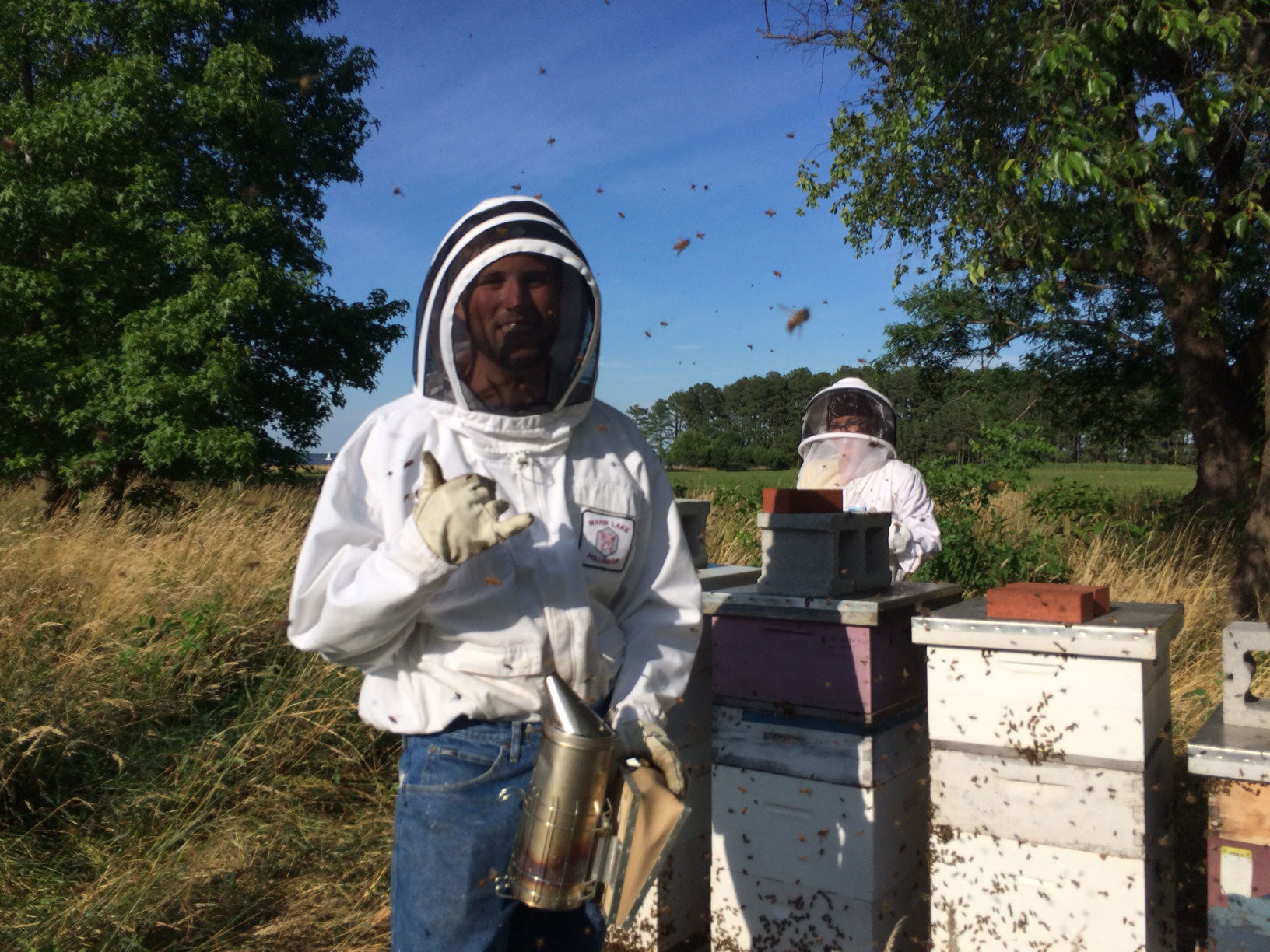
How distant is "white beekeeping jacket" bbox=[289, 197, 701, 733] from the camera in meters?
1.63

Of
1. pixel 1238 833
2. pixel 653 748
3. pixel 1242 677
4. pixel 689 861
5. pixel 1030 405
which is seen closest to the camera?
pixel 653 748

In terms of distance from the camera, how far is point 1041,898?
2.62 m

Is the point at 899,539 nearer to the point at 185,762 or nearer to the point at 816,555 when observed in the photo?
the point at 816,555

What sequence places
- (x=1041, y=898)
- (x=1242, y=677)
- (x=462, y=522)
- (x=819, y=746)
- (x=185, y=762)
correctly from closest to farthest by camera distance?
(x=462, y=522), (x=1242, y=677), (x=1041, y=898), (x=819, y=746), (x=185, y=762)

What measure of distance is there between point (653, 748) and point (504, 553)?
1.57 ft

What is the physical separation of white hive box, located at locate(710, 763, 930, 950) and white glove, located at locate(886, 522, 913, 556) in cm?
169

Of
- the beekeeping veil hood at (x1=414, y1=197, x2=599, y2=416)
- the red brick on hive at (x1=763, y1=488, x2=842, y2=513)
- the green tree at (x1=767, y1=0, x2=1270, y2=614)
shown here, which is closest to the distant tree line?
the green tree at (x1=767, y1=0, x2=1270, y2=614)

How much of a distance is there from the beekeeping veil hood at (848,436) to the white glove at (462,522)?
13.3 ft

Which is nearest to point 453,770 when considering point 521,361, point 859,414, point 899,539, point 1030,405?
point 521,361

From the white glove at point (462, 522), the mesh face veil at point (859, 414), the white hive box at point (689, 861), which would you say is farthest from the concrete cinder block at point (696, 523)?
the white glove at point (462, 522)

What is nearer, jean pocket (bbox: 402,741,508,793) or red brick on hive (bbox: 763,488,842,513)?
jean pocket (bbox: 402,741,508,793)

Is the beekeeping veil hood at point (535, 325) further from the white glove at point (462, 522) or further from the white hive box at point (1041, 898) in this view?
the white hive box at point (1041, 898)

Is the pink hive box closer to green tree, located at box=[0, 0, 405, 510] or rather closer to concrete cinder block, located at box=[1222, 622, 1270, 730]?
concrete cinder block, located at box=[1222, 622, 1270, 730]

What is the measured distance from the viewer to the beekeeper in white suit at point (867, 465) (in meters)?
4.89
